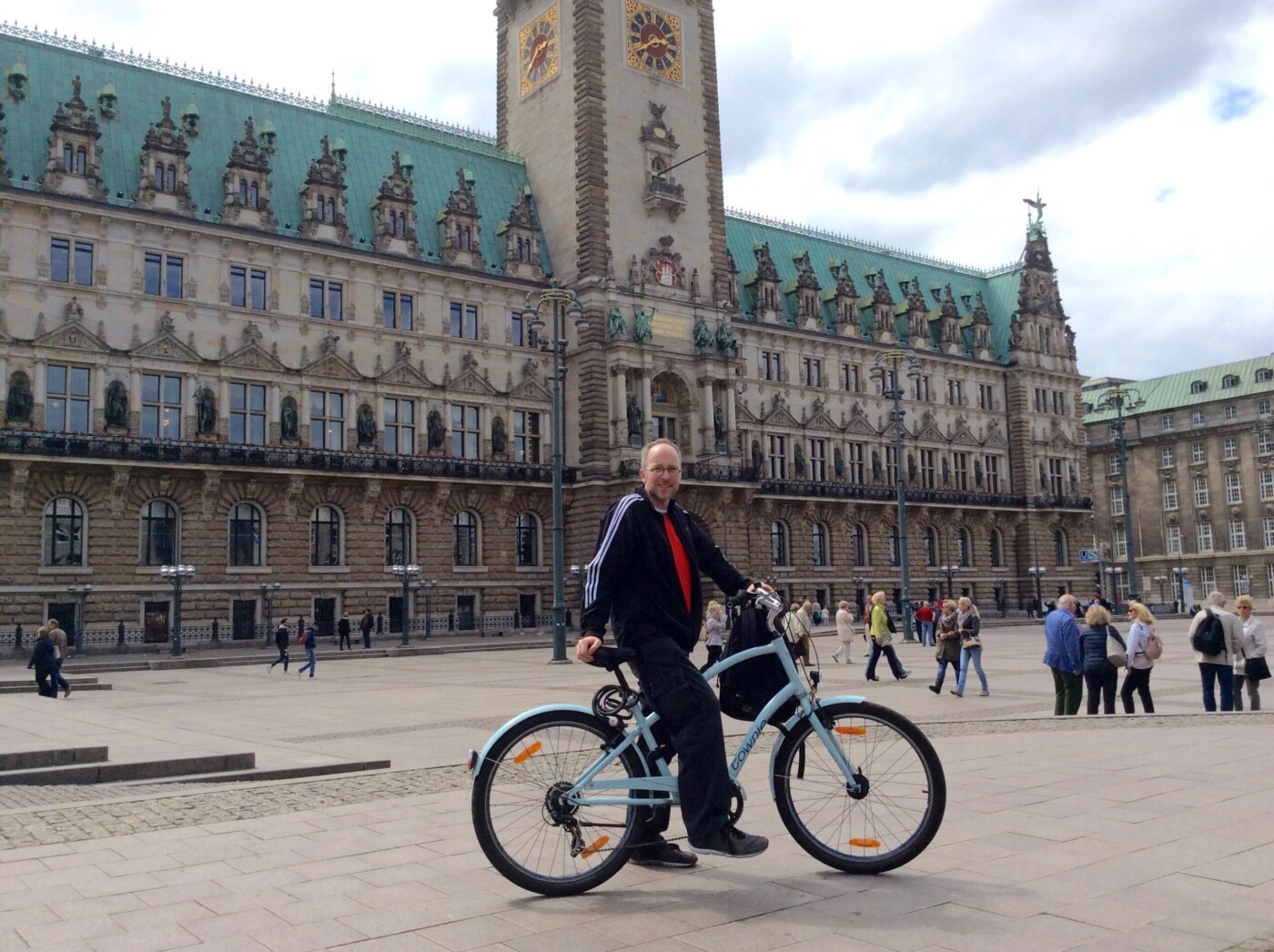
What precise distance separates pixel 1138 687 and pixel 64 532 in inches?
1481

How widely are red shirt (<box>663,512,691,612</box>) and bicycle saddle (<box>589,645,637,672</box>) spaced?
1.49 feet

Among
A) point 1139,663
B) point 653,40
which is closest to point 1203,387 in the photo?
point 653,40

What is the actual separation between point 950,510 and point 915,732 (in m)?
67.7

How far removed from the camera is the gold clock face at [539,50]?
5838 centimetres

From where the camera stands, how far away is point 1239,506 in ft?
288

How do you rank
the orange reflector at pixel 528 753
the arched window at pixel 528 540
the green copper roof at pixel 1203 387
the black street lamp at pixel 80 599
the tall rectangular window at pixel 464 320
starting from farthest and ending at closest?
1. the green copper roof at pixel 1203 387
2. the arched window at pixel 528 540
3. the tall rectangular window at pixel 464 320
4. the black street lamp at pixel 80 599
5. the orange reflector at pixel 528 753

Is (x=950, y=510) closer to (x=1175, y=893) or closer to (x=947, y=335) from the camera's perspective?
(x=947, y=335)

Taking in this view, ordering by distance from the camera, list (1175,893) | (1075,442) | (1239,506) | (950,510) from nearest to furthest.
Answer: (1175,893), (950,510), (1075,442), (1239,506)

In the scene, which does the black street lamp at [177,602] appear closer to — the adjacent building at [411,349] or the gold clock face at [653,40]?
the adjacent building at [411,349]

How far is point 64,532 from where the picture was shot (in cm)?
4172

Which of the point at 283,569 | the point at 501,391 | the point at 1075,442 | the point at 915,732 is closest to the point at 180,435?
the point at 283,569

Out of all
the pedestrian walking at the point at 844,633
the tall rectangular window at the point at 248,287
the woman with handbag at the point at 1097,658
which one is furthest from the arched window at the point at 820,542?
the woman with handbag at the point at 1097,658

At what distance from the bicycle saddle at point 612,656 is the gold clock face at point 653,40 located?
5551cm

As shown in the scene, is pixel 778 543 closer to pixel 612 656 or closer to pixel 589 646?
pixel 612 656
